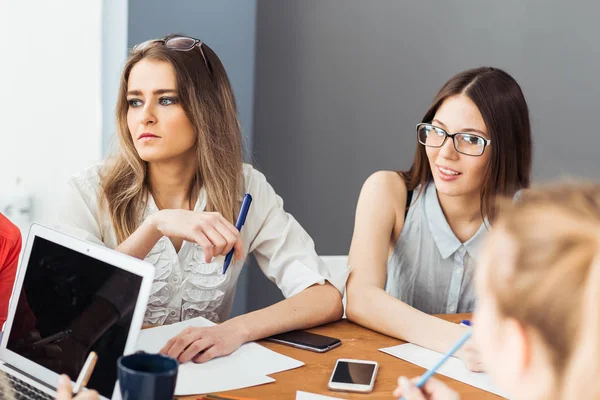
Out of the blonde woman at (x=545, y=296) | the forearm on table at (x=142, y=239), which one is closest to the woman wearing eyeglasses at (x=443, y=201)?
the forearm on table at (x=142, y=239)

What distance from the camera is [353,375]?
132 cm

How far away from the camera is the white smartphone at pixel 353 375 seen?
1269 mm

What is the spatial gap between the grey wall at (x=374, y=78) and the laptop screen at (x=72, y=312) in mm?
1867

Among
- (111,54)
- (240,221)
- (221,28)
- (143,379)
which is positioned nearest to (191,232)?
(240,221)

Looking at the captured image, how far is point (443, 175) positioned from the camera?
187 cm

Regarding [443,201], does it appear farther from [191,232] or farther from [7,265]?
[7,265]

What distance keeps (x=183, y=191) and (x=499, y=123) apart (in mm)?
844

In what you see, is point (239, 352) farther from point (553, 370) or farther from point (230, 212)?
point (553, 370)

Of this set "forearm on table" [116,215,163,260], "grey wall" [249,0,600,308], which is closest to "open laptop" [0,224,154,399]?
"forearm on table" [116,215,163,260]

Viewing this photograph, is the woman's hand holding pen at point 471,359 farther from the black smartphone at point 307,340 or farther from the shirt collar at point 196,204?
the shirt collar at point 196,204

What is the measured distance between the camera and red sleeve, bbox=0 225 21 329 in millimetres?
1400

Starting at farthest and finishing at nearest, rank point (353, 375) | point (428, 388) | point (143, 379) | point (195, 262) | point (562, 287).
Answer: point (195, 262) < point (353, 375) < point (428, 388) < point (143, 379) < point (562, 287)

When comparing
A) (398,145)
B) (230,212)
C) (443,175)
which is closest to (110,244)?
(230,212)

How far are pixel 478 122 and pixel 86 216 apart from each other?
102cm
